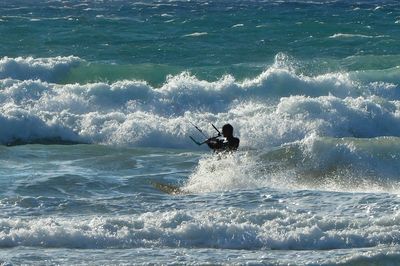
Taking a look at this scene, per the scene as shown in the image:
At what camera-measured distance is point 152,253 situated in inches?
480

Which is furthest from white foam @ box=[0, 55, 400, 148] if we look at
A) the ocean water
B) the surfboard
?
the surfboard

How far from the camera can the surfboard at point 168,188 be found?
51.0 feet

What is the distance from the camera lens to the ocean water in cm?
1262

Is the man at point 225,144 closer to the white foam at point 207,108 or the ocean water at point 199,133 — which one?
the ocean water at point 199,133

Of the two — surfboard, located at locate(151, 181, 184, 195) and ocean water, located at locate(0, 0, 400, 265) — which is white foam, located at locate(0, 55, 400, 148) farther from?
surfboard, located at locate(151, 181, 184, 195)

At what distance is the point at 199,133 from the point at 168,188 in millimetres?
6380

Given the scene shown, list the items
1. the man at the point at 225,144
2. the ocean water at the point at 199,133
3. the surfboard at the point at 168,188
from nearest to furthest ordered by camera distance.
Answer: the ocean water at the point at 199,133, the surfboard at the point at 168,188, the man at the point at 225,144

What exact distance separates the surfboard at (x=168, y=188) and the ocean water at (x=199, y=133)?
11 cm

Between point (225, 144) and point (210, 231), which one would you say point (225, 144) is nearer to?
point (225, 144)

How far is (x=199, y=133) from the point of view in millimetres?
22172

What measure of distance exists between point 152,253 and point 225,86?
13.9 m

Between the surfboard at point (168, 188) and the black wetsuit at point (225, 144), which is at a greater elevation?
the black wetsuit at point (225, 144)

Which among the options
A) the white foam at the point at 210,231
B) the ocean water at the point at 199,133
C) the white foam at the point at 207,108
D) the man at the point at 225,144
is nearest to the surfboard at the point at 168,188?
the ocean water at the point at 199,133

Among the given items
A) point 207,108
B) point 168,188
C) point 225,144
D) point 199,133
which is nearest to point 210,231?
point 168,188
